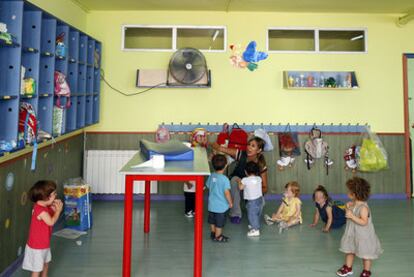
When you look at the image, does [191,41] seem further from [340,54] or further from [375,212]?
[375,212]

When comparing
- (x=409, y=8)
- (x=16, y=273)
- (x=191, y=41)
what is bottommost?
(x=16, y=273)

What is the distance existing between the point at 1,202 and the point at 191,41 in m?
3.65

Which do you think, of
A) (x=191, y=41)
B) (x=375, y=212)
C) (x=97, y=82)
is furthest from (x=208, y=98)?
(x=375, y=212)

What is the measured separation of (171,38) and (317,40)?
223 centimetres

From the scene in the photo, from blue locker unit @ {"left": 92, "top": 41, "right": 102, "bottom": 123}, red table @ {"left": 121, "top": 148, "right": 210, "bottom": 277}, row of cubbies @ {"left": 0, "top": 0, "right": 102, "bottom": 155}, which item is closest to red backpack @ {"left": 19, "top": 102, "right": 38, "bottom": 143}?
row of cubbies @ {"left": 0, "top": 0, "right": 102, "bottom": 155}

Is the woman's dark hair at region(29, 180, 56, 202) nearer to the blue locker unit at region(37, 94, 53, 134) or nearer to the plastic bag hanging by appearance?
the blue locker unit at region(37, 94, 53, 134)

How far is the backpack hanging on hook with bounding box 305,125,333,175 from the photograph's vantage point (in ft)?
18.3

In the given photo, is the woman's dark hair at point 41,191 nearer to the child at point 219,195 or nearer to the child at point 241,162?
the child at point 219,195

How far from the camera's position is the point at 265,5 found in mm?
5254

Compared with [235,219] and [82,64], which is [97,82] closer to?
[82,64]

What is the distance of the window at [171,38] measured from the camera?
5.64m

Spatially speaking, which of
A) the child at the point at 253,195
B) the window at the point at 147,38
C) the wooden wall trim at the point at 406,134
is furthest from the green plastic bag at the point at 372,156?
the window at the point at 147,38

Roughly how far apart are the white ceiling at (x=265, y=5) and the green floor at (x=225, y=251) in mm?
2899

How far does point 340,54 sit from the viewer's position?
5695 millimetres
